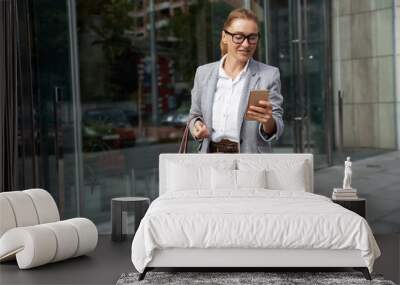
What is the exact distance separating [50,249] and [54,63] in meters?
2.64

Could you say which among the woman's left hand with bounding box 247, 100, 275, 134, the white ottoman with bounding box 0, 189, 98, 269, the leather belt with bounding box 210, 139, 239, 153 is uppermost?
the woman's left hand with bounding box 247, 100, 275, 134

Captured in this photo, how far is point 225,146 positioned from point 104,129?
185cm

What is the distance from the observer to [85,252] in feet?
19.7

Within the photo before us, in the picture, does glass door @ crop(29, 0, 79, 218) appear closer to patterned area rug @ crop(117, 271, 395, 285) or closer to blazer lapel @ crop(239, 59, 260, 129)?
blazer lapel @ crop(239, 59, 260, 129)

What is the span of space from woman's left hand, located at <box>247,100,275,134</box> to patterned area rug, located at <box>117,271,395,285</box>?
1238 millimetres

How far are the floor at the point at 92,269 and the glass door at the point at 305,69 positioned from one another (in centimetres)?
163

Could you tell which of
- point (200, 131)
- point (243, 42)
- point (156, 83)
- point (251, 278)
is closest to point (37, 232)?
point (200, 131)

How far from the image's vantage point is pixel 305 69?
7770 mm

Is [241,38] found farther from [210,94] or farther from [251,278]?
[251,278]

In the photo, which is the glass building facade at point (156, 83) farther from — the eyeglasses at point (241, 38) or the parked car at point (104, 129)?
the eyeglasses at point (241, 38)

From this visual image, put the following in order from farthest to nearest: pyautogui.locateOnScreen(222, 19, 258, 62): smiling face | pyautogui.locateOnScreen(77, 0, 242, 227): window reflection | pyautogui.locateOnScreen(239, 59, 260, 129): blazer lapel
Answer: pyautogui.locateOnScreen(77, 0, 242, 227): window reflection
pyautogui.locateOnScreen(222, 19, 258, 62): smiling face
pyautogui.locateOnScreen(239, 59, 260, 129): blazer lapel

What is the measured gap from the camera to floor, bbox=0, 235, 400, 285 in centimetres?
523

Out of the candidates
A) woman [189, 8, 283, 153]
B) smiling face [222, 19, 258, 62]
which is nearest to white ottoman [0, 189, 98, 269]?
woman [189, 8, 283, 153]

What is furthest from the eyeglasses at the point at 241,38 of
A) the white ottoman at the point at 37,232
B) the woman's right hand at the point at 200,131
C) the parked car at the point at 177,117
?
the white ottoman at the point at 37,232
